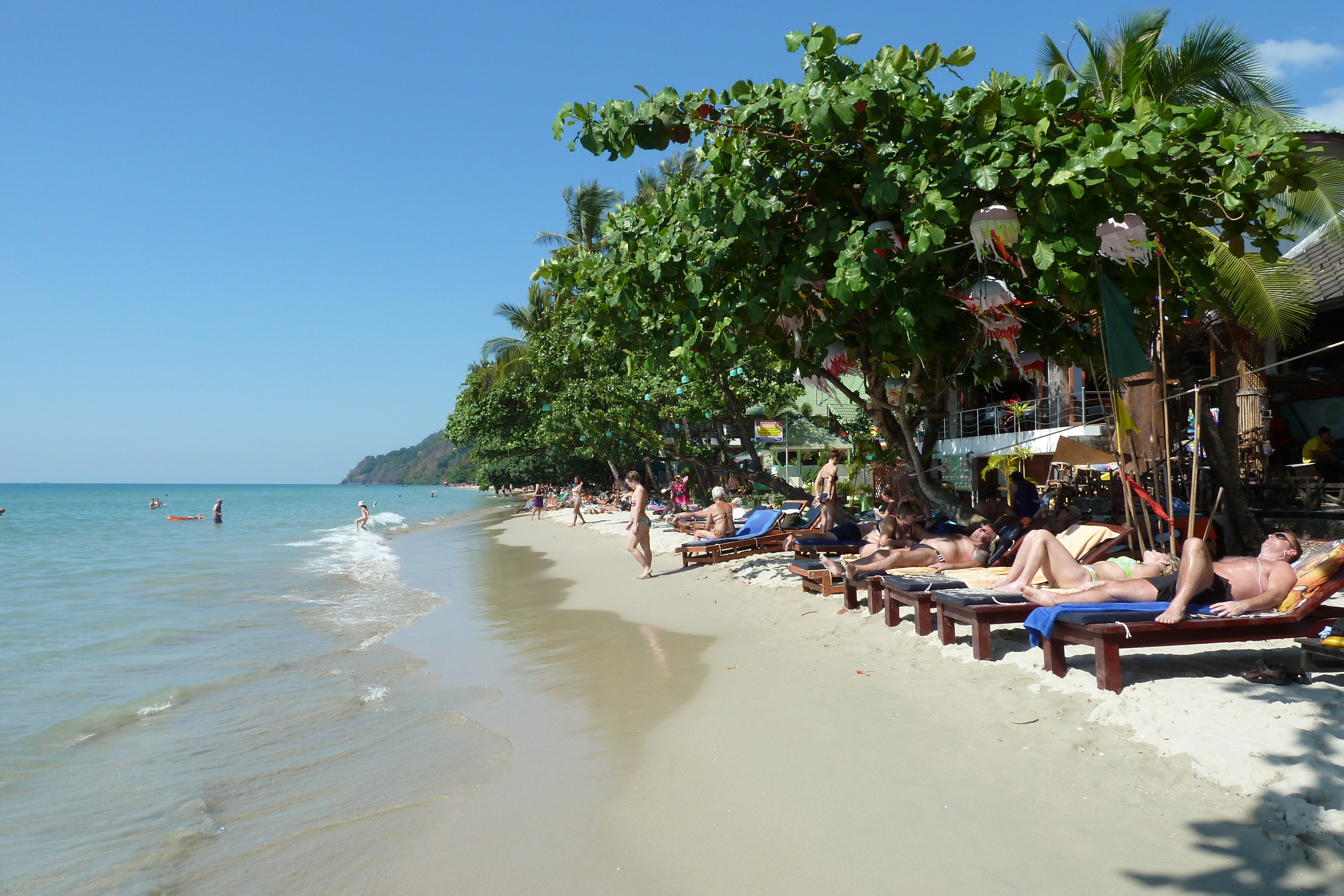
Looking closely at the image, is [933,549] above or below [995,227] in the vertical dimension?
below

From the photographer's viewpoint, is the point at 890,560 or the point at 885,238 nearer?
the point at 885,238

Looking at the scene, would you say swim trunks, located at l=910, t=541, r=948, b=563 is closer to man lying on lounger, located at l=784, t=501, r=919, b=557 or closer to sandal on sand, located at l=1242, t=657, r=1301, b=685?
man lying on lounger, located at l=784, t=501, r=919, b=557

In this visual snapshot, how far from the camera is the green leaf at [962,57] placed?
20.2 ft

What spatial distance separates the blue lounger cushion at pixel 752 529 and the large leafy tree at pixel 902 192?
15.6ft

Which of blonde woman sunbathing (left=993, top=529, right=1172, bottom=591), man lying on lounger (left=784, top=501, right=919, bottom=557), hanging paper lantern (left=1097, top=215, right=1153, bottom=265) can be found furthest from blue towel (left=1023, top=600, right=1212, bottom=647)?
man lying on lounger (left=784, top=501, right=919, bottom=557)

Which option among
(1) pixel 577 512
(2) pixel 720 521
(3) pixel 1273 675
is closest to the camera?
(3) pixel 1273 675

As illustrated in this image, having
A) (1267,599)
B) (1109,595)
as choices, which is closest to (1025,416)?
(1109,595)

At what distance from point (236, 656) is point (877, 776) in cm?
707

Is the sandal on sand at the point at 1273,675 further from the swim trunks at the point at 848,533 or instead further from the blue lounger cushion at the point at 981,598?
the swim trunks at the point at 848,533

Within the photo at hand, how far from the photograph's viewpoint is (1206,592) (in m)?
4.88

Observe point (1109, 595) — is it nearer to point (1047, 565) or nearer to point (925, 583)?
point (1047, 565)

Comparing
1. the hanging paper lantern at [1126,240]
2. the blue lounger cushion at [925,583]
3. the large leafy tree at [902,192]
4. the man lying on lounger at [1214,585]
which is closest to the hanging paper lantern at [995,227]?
the large leafy tree at [902,192]

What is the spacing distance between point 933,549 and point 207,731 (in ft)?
20.7

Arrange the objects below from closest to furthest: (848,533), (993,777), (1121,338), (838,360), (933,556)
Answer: (993,777), (1121,338), (933,556), (838,360), (848,533)
